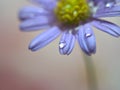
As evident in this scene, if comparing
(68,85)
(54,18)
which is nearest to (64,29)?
(54,18)

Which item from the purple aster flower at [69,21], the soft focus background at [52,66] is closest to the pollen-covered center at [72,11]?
the purple aster flower at [69,21]

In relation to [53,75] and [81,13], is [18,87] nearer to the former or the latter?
[53,75]

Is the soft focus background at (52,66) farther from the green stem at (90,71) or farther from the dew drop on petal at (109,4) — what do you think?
the dew drop on petal at (109,4)

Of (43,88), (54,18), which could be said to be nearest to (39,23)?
(54,18)

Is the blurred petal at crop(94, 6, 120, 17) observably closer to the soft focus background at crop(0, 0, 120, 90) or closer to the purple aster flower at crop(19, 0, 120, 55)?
the purple aster flower at crop(19, 0, 120, 55)

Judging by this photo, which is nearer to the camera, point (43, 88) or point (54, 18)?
point (54, 18)

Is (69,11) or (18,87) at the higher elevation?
(69,11)

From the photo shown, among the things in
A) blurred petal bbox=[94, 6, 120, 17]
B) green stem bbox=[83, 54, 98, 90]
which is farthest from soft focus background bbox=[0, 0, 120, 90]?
blurred petal bbox=[94, 6, 120, 17]
